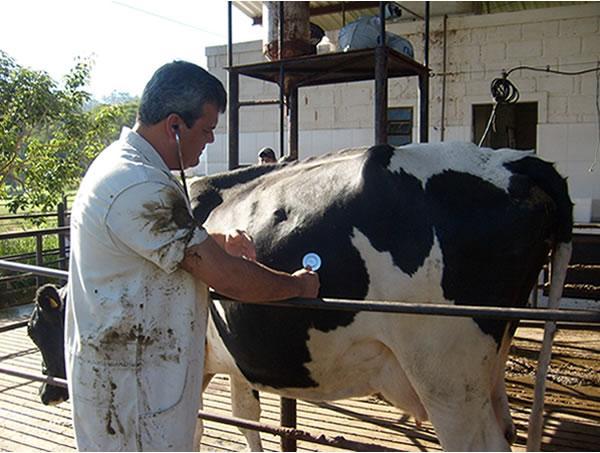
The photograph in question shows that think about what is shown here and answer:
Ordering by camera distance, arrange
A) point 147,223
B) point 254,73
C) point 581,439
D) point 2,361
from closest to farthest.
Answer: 1. point 147,223
2. point 581,439
3. point 254,73
4. point 2,361

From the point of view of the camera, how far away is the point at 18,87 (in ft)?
31.9

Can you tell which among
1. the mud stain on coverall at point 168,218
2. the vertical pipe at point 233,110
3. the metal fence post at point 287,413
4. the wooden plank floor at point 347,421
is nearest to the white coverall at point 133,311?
the mud stain on coverall at point 168,218

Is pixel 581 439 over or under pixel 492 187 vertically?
under

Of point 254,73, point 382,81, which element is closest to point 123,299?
point 382,81

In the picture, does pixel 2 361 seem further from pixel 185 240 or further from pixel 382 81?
pixel 185 240

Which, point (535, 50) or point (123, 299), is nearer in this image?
point (123, 299)

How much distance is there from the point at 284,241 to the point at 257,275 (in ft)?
3.06

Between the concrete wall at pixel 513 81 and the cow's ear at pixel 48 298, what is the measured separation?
6.65 metres

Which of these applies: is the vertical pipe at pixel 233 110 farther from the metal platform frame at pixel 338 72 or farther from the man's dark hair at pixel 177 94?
the man's dark hair at pixel 177 94

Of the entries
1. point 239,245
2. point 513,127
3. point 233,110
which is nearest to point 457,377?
point 239,245

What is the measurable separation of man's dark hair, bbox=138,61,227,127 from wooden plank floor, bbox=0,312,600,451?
2613 mm

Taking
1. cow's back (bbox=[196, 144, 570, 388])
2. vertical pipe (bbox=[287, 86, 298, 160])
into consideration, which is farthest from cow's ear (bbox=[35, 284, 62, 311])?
vertical pipe (bbox=[287, 86, 298, 160])

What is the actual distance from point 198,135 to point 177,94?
0.14m

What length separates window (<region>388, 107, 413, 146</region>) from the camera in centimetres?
963
